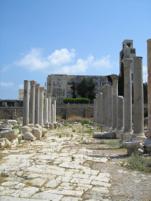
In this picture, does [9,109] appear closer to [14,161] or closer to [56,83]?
[56,83]

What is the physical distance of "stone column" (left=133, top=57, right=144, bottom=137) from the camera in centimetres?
1369

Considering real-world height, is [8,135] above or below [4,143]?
above

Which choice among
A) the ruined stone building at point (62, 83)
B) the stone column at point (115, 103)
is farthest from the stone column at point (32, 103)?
the ruined stone building at point (62, 83)

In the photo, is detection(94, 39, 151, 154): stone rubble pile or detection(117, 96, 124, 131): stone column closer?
detection(94, 39, 151, 154): stone rubble pile

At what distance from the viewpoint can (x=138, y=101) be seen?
13836 mm

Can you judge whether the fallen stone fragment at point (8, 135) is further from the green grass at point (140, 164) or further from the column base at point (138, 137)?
the green grass at point (140, 164)

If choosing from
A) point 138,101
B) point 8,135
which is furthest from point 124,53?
point 8,135

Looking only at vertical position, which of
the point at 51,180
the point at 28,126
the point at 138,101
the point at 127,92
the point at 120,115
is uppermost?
the point at 127,92

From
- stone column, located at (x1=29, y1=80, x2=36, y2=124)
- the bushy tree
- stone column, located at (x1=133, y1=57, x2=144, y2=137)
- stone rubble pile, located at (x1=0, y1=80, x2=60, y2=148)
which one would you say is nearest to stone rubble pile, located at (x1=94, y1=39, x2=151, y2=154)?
stone column, located at (x1=133, y1=57, x2=144, y2=137)

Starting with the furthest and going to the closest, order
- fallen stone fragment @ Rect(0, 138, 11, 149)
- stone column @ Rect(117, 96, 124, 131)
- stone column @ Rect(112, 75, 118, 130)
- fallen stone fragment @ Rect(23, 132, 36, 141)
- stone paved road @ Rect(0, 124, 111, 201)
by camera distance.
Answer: stone column @ Rect(112, 75, 118, 130)
stone column @ Rect(117, 96, 124, 131)
fallen stone fragment @ Rect(23, 132, 36, 141)
fallen stone fragment @ Rect(0, 138, 11, 149)
stone paved road @ Rect(0, 124, 111, 201)

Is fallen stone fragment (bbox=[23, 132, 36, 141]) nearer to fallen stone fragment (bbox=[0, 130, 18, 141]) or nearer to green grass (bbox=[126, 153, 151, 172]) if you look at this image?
fallen stone fragment (bbox=[0, 130, 18, 141])

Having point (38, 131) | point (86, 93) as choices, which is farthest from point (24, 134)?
point (86, 93)

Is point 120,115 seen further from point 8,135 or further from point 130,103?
point 8,135

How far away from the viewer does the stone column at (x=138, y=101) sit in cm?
1369
